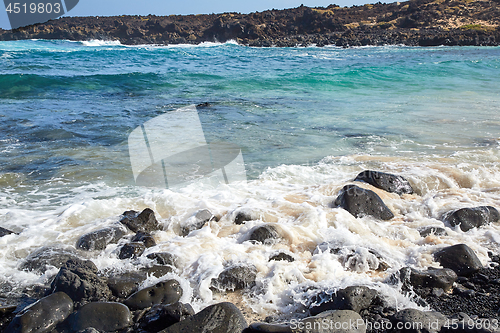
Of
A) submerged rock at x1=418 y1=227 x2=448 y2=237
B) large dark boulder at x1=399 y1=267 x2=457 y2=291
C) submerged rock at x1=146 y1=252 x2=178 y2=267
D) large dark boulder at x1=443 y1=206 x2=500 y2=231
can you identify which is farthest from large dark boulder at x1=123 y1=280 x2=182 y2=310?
large dark boulder at x1=443 y1=206 x2=500 y2=231

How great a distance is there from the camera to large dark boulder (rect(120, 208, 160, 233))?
3.75 m

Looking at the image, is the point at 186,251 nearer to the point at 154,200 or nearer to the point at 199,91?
the point at 154,200

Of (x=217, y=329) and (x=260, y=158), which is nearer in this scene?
(x=217, y=329)

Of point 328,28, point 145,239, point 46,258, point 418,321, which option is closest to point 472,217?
point 418,321

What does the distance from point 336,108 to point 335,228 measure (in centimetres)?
733

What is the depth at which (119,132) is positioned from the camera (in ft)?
25.3

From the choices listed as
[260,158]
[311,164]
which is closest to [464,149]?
[311,164]

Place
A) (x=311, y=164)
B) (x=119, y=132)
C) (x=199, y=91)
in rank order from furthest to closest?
(x=199, y=91)
(x=119, y=132)
(x=311, y=164)

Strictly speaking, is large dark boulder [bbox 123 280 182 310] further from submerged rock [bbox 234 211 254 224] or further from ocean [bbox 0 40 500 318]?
submerged rock [bbox 234 211 254 224]

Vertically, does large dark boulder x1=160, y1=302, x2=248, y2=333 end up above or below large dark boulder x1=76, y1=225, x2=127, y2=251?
below

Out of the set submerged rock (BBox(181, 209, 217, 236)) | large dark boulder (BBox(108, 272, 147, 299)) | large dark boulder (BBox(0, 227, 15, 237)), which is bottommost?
submerged rock (BBox(181, 209, 217, 236))

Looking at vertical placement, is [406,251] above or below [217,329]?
below

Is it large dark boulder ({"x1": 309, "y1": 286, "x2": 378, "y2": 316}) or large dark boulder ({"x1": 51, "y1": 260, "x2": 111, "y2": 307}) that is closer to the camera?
large dark boulder ({"x1": 309, "y1": 286, "x2": 378, "y2": 316})

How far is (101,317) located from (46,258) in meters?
1.15
